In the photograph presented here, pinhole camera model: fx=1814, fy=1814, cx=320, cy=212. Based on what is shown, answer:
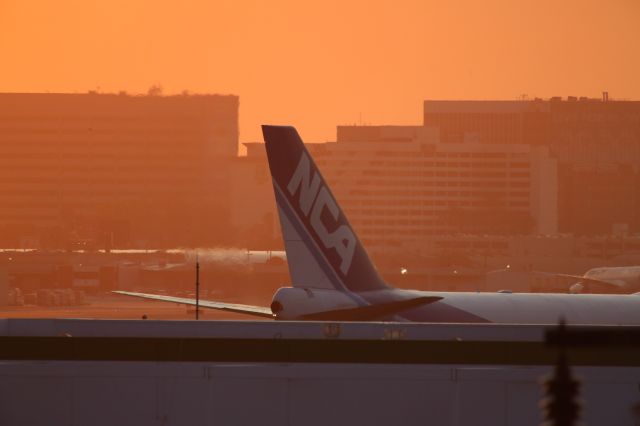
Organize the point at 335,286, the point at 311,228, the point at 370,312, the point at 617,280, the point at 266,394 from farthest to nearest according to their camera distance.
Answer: the point at 617,280 → the point at 335,286 → the point at 311,228 → the point at 370,312 → the point at 266,394

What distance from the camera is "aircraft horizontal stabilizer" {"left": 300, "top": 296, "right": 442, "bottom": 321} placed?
215 ft

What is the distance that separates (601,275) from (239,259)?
40.0 m

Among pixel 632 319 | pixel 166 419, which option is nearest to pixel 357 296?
pixel 632 319

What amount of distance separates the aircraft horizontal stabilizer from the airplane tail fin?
178 cm

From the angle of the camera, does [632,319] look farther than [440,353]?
Yes

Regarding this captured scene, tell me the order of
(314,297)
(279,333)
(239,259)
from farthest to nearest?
1. (239,259)
2. (314,297)
3. (279,333)

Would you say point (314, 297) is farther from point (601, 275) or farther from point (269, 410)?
point (601, 275)

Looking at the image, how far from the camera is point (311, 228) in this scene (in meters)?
68.4

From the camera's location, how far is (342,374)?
47.9 meters

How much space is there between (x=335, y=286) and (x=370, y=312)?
8.77ft

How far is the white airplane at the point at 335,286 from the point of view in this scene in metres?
67.2

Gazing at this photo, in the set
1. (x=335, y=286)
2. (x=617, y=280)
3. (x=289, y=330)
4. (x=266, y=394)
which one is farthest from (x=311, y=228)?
(x=617, y=280)

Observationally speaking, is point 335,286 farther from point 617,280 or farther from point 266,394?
point 617,280

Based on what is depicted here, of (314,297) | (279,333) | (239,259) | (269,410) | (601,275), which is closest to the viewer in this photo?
(269,410)
